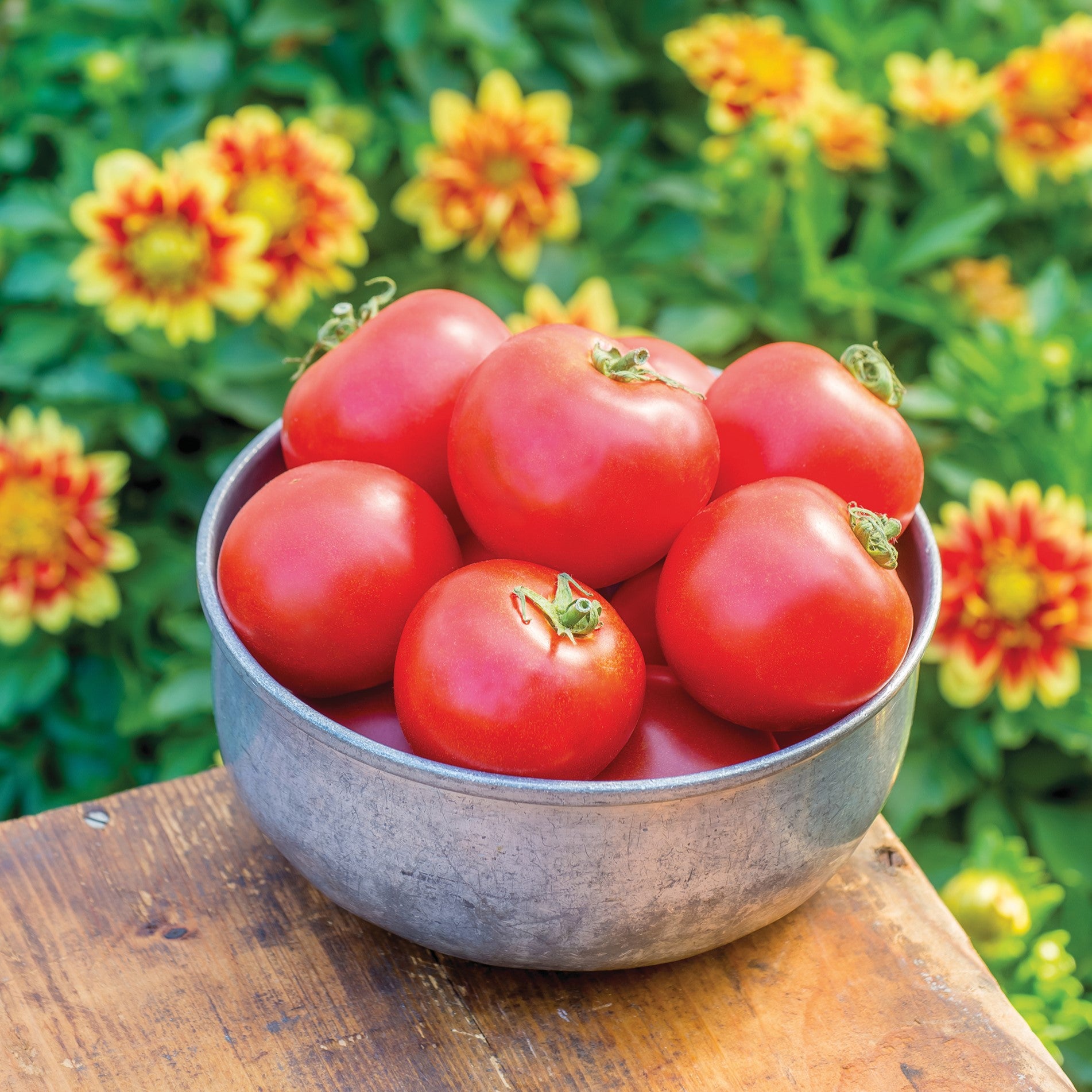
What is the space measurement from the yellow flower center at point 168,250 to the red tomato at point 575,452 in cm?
73

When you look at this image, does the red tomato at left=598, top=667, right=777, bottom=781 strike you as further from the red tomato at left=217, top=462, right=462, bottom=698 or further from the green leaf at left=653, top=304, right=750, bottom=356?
the green leaf at left=653, top=304, right=750, bottom=356

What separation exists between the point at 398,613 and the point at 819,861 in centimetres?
31

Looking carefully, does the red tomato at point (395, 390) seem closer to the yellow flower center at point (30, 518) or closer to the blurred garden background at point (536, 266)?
the blurred garden background at point (536, 266)

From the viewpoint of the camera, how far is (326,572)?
75 cm

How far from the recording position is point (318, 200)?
152 centimetres

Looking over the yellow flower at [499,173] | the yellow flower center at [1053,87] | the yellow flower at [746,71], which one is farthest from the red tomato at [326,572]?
the yellow flower center at [1053,87]

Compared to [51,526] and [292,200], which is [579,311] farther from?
[51,526]

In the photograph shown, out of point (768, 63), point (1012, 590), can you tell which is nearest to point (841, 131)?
point (768, 63)

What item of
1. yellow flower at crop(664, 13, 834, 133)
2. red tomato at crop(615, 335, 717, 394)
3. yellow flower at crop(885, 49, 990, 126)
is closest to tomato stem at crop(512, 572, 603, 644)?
red tomato at crop(615, 335, 717, 394)

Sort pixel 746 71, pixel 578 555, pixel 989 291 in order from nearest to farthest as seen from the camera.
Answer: pixel 578 555
pixel 746 71
pixel 989 291

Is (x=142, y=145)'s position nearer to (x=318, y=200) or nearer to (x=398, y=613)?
(x=318, y=200)

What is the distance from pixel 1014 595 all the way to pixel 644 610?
24.8 inches

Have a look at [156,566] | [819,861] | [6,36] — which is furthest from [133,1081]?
[6,36]

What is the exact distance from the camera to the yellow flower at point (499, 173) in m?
1.59
